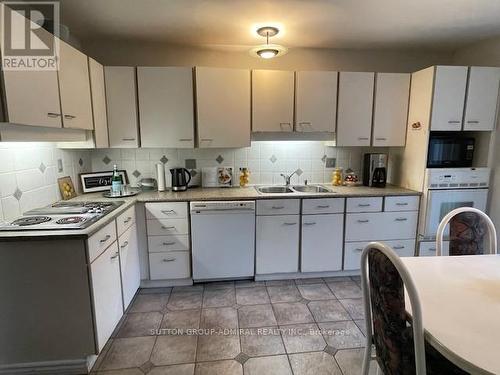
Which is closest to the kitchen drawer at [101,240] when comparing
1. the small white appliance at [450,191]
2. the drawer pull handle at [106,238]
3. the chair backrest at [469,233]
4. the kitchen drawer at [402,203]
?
the drawer pull handle at [106,238]

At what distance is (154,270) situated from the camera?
2615 mm

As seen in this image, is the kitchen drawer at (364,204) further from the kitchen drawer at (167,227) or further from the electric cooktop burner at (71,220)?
the electric cooktop burner at (71,220)

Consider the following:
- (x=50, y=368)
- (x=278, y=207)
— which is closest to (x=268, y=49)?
(x=278, y=207)

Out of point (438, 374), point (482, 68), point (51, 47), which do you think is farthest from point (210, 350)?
point (482, 68)

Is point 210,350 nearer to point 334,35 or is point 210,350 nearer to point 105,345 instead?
point 105,345

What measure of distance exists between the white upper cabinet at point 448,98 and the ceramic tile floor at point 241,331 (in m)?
1.74

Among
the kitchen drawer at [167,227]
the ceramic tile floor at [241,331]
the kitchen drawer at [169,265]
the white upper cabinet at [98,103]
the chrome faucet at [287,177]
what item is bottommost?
the ceramic tile floor at [241,331]

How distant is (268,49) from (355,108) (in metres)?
1.16

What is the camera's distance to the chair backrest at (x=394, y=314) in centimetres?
94

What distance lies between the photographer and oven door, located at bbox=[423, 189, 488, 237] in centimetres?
271

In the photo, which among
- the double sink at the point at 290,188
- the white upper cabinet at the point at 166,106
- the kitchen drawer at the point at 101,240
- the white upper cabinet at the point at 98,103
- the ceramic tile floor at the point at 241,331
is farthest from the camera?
the double sink at the point at 290,188

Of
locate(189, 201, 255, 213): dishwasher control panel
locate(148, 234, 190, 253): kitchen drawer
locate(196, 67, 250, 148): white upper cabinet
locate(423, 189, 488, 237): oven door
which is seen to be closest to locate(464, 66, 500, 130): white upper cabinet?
locate(423, 189, 488, 237): oven door

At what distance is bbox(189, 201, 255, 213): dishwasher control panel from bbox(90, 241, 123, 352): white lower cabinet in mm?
726

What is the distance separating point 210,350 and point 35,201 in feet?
5.38
